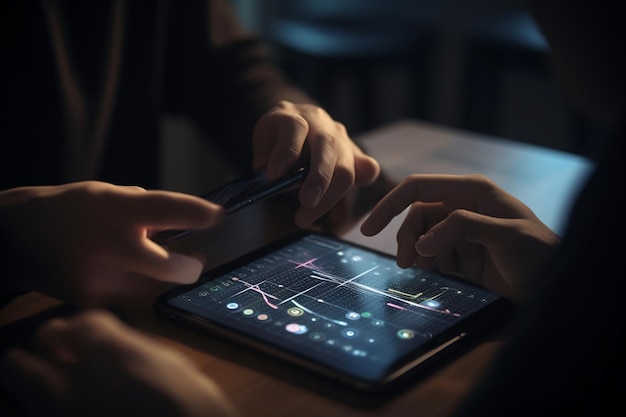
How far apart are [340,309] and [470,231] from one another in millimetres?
162

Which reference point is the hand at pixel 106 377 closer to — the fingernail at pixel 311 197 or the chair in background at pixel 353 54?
the fingernail at pixel 311 197

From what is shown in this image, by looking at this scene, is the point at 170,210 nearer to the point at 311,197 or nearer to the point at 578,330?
the point at 311,197

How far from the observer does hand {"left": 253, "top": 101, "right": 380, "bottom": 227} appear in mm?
901

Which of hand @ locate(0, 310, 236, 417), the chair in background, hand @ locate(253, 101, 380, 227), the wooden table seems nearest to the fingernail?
hand @ locate(253, 101, 380, 227)

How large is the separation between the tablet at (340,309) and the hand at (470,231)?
0.03 meters

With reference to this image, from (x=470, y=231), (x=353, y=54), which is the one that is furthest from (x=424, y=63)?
(x=470, y=231)

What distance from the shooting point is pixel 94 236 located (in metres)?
0.73

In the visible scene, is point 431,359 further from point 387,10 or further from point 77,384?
point 387,10

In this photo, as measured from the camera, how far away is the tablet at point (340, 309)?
26.6 inches

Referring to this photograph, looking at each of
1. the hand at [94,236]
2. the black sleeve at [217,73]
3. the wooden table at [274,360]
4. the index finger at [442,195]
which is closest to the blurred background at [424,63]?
the black sleeve at [217,73]

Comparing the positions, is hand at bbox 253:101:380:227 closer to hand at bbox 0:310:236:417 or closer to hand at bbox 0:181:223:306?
hand at bbox 0:181:223:306

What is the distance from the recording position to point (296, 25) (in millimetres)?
3014

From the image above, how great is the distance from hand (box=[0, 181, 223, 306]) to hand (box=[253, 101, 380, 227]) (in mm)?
207

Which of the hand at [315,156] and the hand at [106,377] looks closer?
the hand at [106,377]
